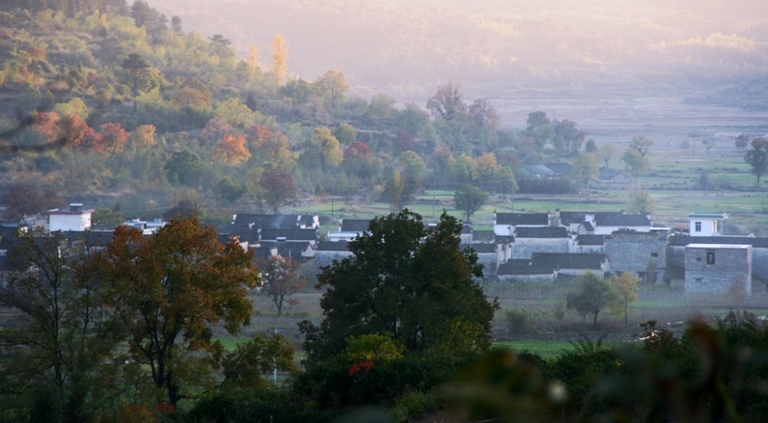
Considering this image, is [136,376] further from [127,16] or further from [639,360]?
[127,16]

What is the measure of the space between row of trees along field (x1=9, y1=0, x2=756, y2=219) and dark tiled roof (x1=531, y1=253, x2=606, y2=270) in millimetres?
14281

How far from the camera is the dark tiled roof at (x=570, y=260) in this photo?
1069 inches

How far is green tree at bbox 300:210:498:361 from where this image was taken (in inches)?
444

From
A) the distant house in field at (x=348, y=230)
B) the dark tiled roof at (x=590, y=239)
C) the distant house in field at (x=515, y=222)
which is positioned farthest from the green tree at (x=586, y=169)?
the distant house in field at (x=348, y=230)

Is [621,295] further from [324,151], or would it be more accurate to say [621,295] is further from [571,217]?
[324,151]

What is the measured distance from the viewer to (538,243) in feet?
97.3

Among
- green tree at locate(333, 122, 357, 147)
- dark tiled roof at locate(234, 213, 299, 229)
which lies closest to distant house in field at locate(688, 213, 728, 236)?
dark tiled roof at locate(234, 213, 299, 229)

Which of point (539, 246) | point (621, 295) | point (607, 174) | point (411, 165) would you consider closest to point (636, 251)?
point (539, 246)

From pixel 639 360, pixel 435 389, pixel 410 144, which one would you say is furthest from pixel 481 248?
pixel 410 144

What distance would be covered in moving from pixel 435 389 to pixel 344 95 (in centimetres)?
6428

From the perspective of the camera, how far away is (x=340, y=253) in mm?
27688

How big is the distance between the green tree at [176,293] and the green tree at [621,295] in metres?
11.9

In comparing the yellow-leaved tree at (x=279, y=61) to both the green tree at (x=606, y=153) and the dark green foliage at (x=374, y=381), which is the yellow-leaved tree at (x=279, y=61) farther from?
the dark green foliage at (x=374, y=381)

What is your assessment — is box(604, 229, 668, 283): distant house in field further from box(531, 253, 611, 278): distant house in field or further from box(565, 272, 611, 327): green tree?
box(565, 272, 611, 327): green tree
